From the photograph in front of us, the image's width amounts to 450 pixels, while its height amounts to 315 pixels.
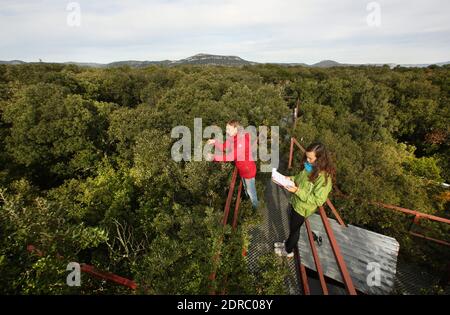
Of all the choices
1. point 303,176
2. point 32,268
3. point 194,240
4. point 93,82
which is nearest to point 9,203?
point 32,268

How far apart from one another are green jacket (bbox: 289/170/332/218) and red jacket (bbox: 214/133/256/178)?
1697mm

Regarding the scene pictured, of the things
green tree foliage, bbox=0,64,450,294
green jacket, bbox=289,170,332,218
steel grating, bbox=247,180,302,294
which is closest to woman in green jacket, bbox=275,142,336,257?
green jacket, bbox=289,170,332,218

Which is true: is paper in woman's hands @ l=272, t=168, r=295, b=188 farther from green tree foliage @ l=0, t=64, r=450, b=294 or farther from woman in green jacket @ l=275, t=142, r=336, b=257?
green tree foliage @ l=0, t=64, r=450, b=294

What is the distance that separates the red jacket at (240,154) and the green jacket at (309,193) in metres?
1.70

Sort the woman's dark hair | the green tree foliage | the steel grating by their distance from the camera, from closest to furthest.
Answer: the green tree foliage, the woman's dark hair, the steel grating

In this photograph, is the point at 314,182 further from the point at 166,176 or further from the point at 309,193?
the point at 166,176

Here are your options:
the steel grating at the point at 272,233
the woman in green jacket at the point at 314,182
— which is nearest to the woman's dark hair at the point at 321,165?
the woman in green jacket at the point at 314,182

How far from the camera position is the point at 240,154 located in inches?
228

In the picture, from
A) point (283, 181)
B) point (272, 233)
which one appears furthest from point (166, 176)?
point (283, 181)

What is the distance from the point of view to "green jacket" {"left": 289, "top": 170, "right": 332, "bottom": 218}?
394cm

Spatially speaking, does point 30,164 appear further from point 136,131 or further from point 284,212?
point 284,212

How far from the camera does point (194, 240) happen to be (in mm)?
4273

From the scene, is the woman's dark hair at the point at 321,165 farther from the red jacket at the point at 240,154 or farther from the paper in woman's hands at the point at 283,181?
the red jacket at the point at 240,154

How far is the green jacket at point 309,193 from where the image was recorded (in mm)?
3941
